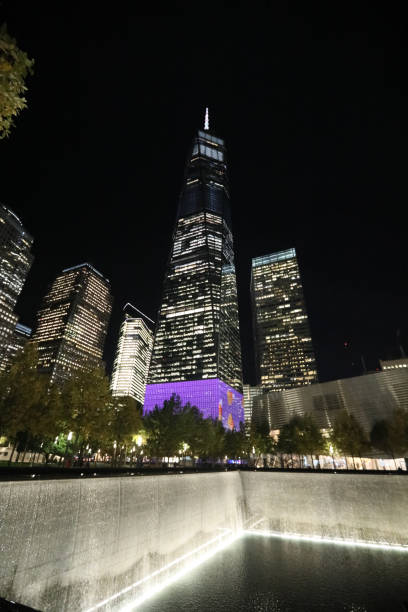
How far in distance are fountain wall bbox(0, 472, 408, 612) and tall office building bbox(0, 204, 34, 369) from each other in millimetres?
154125

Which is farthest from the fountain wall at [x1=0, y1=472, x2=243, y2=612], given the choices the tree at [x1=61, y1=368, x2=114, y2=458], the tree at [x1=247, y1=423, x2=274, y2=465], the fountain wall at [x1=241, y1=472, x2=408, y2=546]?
the tree at [x1=247, y1=423, x2=274, y2=465]

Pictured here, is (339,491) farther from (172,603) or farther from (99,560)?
(99,560)

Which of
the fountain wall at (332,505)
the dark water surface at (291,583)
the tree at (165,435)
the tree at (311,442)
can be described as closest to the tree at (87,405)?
the dark water surface at (291,583)

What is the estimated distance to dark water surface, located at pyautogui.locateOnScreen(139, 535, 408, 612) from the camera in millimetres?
16828

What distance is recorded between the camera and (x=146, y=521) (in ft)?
61.5

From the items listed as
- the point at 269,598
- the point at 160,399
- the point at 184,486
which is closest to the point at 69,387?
the point at 184,486

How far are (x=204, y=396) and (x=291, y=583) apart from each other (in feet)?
469

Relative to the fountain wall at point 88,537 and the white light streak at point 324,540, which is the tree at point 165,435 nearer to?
the white light streak at point 324,540

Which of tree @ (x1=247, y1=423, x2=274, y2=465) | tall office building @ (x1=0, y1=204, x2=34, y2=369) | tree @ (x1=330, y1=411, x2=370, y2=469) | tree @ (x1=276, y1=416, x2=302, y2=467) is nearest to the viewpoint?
tree @ (x1=330, y1=411, x2=370, y2=469)

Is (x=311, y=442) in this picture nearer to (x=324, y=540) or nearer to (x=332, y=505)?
(x=332, y=505)

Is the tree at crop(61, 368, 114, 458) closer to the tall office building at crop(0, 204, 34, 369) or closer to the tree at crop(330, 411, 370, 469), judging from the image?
the tree at crop(330, 411, 370, 469)

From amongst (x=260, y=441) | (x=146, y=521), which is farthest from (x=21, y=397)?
(x=260, y=441)

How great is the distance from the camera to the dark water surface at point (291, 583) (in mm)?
16828

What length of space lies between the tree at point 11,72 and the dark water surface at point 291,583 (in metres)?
21.9
